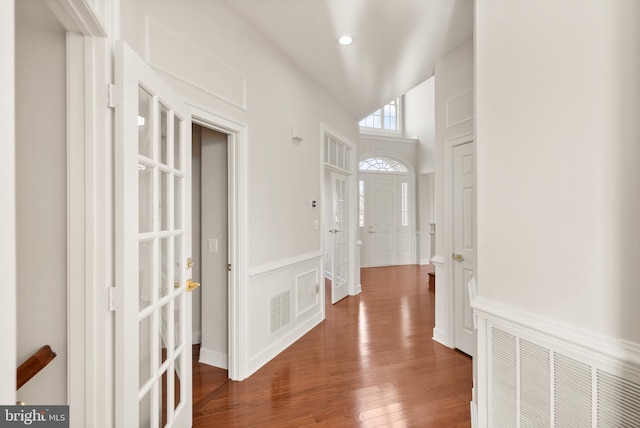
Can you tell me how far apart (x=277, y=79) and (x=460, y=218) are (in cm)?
215

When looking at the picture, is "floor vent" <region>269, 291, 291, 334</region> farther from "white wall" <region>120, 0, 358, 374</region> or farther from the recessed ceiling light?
the recessed ceiling light

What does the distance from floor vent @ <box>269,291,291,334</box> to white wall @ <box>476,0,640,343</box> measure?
6.19ft

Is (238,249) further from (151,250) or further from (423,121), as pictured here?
(423,121)

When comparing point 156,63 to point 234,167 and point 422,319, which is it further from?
point 422,319

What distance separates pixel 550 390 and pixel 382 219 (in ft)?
21.1

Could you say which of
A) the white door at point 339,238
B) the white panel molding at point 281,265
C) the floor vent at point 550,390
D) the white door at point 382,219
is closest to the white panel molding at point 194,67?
the white panel molding at point 281,265

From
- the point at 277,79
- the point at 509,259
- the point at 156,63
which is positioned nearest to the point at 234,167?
the point at 156,63

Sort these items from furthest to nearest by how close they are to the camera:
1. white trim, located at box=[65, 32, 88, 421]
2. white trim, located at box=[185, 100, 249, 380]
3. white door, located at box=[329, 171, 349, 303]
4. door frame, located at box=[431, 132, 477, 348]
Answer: white door, located at box=[329, 171, 349, 303] < door frame, located at box=[431, 132, 477, 348] < white trim, located at box=[185, 100, 249, 380] < white trim, located at box=[65, 32, 88, 421]

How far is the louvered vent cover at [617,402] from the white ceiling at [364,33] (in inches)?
95.1

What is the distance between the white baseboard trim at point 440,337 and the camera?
309 centimetres

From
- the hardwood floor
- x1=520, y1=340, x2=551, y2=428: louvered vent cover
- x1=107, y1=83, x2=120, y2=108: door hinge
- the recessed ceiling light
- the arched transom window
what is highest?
the recessed ceiling light

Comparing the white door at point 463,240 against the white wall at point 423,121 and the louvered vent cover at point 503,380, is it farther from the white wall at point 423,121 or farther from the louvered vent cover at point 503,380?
the white wall at point 423,121

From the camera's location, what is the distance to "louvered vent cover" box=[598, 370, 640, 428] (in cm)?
99
